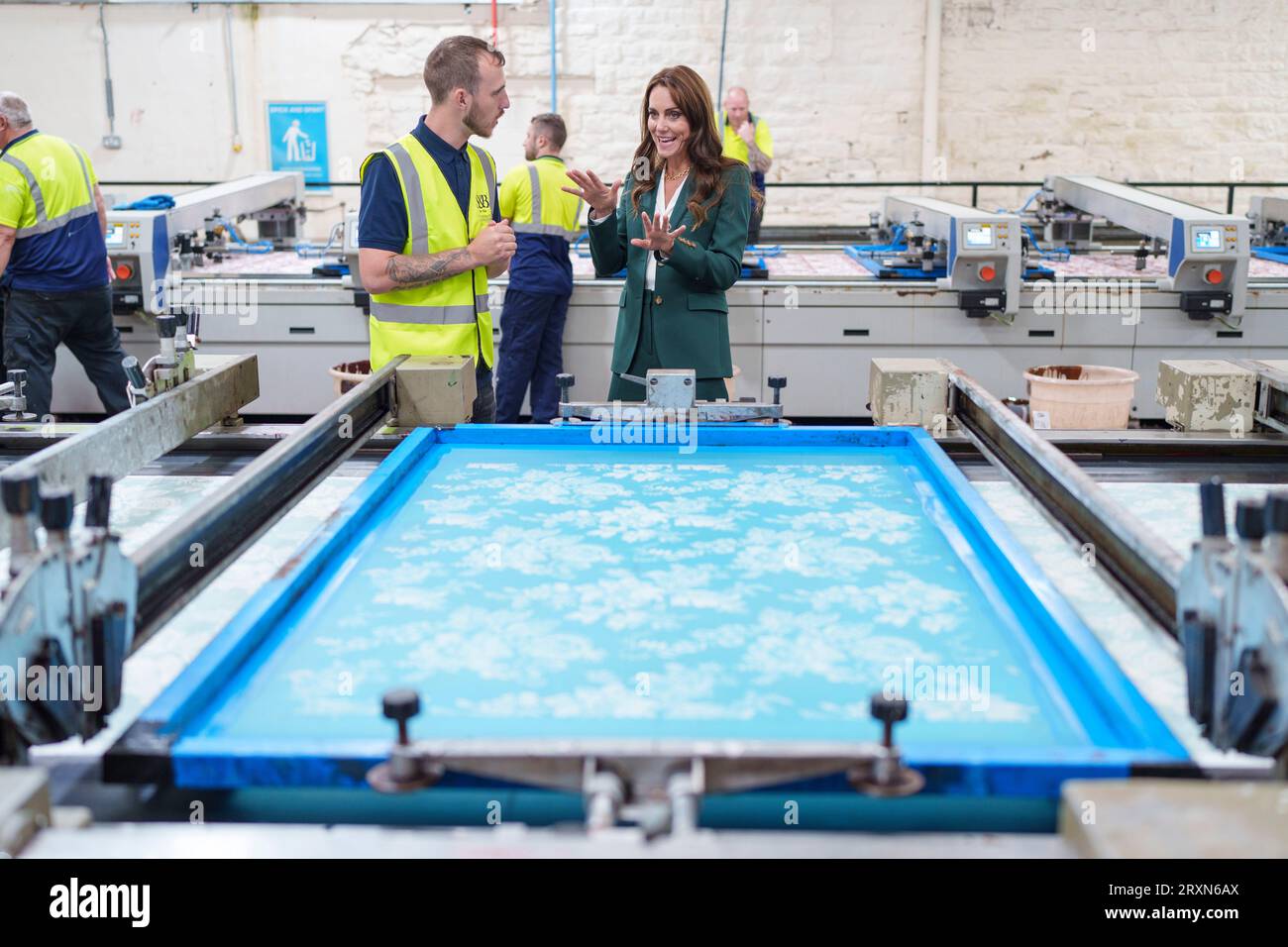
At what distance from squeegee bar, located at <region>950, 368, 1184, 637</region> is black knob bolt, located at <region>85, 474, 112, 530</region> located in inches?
45.5

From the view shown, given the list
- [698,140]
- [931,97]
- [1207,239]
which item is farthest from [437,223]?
[931,97]

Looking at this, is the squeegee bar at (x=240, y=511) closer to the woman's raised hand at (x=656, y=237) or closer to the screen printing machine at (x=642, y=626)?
the screen printing machine at (x=642, y=626)

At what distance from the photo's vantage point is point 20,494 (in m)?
1.22

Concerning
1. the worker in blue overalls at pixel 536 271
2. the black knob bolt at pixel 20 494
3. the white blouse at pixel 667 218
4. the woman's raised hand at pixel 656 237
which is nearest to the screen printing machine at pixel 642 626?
the black knob bolt at pixel 20 494

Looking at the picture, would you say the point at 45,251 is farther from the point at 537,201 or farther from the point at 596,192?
the point at 596,192

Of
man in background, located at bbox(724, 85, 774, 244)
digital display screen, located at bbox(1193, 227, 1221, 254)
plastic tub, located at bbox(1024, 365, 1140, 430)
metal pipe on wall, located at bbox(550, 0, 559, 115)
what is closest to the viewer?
plastic tub, located at bbox(1024, 365, 1140, 430)

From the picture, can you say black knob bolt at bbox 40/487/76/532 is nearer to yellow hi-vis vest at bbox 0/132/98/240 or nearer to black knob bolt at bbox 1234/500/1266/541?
black knob bolt at bbox 1234/500/1266/541

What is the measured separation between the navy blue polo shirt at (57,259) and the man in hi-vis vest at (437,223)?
204cm

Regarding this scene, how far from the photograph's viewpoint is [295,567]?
1721 millimetres

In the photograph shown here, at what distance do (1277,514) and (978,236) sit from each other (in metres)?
3.87

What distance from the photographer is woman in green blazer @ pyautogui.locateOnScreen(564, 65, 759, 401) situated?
9.42ft

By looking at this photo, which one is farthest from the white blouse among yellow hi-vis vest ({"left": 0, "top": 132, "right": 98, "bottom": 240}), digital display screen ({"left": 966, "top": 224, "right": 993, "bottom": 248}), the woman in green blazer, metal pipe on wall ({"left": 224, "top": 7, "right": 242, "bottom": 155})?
metal pipe on wall ({"left": 224, "top": 7, "right": 242, "bottom": 155})
